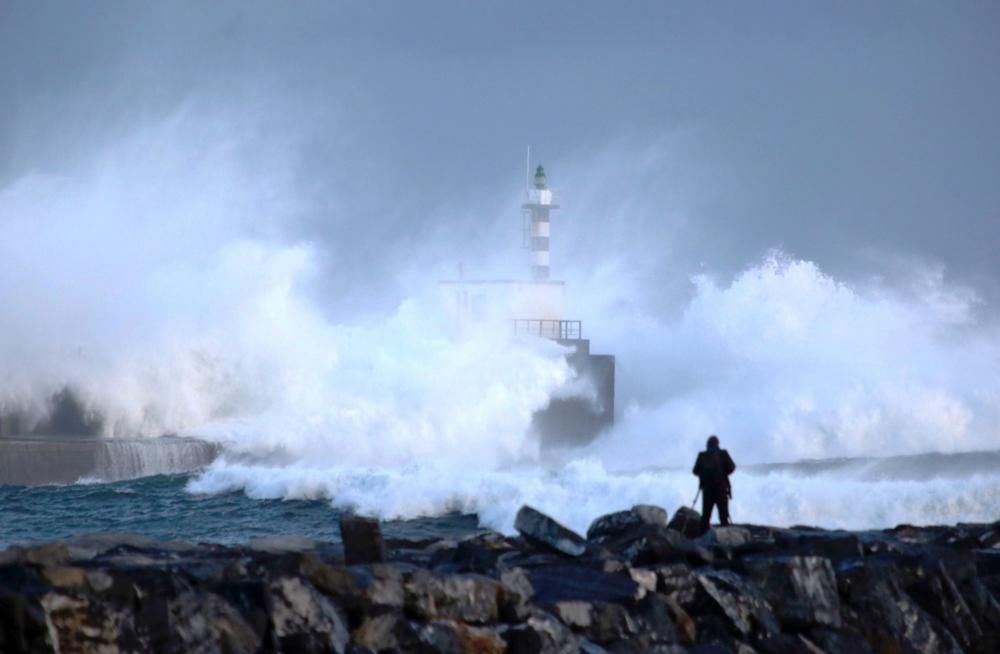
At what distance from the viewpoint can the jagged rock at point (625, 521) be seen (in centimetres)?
1257

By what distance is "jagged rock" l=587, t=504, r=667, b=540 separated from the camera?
1257cm

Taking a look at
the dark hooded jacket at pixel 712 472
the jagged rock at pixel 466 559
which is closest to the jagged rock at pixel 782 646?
the jagged rock at pixel 466 559

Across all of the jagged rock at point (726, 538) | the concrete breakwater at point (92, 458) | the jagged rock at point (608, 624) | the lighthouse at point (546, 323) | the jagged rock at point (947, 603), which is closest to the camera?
the jagged rock at point (608, 624)

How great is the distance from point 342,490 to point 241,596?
17723 millimetres

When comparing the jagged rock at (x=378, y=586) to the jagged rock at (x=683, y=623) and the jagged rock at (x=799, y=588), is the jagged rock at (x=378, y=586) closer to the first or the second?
the jagged rock at (x=683, y=623)

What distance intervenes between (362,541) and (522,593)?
37.2 inches

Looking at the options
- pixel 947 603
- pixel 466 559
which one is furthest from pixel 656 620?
pixel 947 603

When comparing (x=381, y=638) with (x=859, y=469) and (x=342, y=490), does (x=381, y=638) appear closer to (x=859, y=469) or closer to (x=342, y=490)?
(x=342, y=490)

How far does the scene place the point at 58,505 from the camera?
25828mm

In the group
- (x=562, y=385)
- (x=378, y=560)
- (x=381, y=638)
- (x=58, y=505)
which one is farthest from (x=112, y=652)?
(x=562, y=385)

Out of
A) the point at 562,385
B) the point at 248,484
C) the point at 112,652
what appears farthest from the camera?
the point at 562,385

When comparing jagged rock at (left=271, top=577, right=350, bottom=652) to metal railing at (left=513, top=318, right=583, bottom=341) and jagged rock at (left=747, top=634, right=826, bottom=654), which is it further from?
metal railing at (left=513, top=318, right=583, bottom=341)

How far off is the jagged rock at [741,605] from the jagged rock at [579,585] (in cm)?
53

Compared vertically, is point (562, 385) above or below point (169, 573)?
above
